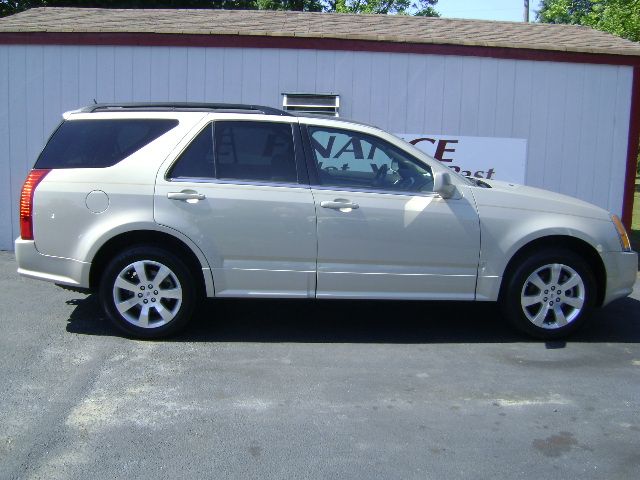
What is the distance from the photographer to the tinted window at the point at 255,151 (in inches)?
227

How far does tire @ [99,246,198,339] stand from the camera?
5.68 metres

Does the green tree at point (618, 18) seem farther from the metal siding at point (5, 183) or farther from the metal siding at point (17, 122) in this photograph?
the metal siding at point (5, 183)

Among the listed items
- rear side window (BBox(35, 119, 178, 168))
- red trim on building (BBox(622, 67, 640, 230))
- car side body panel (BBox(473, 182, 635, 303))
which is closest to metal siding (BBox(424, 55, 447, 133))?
red trim on building (BBox(622, 67, 640, 230))

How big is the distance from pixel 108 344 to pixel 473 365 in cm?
286

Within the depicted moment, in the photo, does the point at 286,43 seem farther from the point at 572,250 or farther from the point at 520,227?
the point at 572,250

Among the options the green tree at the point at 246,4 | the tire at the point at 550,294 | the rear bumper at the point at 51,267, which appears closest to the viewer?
the rear bumper at the point at 51,267

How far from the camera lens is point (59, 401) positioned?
455 centimetres

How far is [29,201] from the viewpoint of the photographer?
5688 millimetres

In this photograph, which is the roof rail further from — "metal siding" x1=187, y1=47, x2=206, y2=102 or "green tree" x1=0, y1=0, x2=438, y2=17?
"green tree" x1=0, y1=0, x2=438, y2=17

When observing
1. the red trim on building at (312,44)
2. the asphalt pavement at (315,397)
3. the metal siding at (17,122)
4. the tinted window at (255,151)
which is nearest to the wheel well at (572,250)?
the asphalt pavement at (315,397)

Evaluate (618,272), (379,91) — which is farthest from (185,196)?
(379,91)

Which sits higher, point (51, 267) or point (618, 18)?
point (618, 18)

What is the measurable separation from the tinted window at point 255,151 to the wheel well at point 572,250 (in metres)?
1.91

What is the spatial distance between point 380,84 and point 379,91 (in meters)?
0.09
